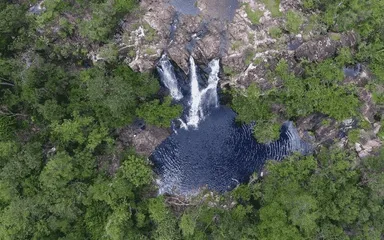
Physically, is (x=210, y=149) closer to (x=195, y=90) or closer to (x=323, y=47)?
(x=195, y=90)

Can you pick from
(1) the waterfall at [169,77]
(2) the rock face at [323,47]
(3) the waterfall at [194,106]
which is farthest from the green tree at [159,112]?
(2) the rock face at [323,47]

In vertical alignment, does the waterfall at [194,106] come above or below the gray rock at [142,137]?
above

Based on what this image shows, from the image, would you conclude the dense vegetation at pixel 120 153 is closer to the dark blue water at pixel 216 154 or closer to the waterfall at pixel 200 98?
the dark blue water at pixel 216 154

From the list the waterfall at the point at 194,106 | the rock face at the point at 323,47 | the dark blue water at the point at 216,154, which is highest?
the rock face at the point at 323,47

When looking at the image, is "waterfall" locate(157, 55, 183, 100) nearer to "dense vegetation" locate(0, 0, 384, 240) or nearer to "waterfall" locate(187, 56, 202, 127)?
"waterfall" locate(187, 56, 202, 127)

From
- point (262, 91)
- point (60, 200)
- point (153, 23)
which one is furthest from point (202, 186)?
point (153, 23)

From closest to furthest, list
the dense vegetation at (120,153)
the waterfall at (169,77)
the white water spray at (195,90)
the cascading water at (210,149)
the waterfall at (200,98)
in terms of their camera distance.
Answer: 1. the dense vegetation at (120,153)
2. the waterfall at (169,77)
3. the white water spray at (195,90)
4. the waterfall at (200,98)
5. the cascading water at (210,149)

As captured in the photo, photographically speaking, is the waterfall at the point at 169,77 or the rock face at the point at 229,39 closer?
the rock face at the point at 229,39
